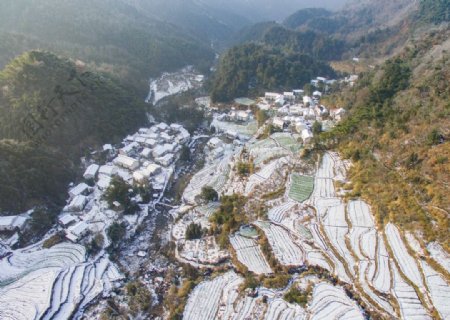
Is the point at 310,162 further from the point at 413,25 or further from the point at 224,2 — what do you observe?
the point at 224,2

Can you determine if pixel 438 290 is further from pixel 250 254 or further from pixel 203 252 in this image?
pixel 203 252

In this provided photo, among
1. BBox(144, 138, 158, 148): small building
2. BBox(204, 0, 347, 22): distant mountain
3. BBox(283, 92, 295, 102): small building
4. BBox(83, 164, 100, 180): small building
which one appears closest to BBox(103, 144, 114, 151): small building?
BBox(83, 164, 100, 180): small building

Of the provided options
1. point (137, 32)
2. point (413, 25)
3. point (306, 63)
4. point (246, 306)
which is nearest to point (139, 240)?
point (246, 306)

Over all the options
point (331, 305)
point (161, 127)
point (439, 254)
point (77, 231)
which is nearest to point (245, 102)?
A: point (161, 127)

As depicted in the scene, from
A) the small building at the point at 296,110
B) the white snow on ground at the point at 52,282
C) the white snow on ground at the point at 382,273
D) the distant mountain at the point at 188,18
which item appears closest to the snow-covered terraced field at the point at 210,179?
the white snow on ground at the point at 52,282

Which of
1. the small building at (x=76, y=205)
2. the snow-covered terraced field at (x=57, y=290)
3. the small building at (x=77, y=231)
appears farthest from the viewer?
the small building at (x=76, y=205)

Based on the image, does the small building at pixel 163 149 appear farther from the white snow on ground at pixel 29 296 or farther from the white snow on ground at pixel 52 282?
the white snow on ground at pixel 29 296
